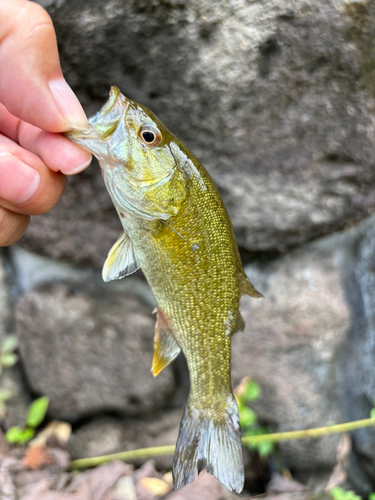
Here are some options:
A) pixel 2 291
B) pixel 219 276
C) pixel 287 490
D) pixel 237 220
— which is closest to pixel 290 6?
pixel 237 220

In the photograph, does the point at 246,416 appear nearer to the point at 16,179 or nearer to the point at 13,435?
the point at 13,435

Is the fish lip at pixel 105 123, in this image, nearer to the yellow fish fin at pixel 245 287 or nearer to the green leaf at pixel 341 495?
the yellow fish fin at pixel 245 287

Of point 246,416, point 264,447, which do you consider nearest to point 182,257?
point 246,416

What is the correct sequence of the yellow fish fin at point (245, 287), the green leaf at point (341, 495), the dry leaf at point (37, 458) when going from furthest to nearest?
the dry leaf at point (37, 458) < the green leaf at point (341, 495) < the yellow fish fin at point (245, 287)

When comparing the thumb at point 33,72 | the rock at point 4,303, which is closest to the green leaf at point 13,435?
the rock at point 4,303

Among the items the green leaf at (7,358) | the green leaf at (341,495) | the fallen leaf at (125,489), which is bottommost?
the green leaf at (341,495)

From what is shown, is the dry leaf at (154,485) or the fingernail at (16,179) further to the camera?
the dry leaf at (154,485)

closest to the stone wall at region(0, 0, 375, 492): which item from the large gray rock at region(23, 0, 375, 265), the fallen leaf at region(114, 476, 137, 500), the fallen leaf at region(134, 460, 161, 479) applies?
the large gray rock at region(23, 0, 375, 265)
